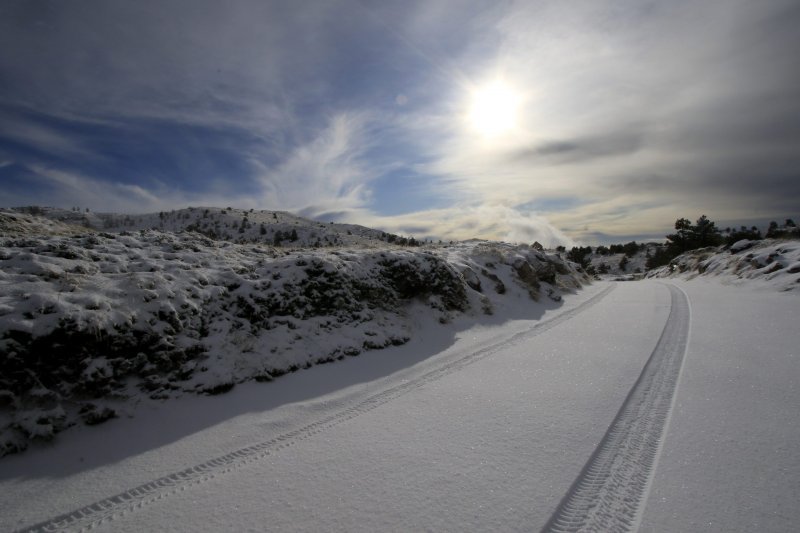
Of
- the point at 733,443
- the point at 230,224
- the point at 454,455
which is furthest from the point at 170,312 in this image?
the point at 230,224

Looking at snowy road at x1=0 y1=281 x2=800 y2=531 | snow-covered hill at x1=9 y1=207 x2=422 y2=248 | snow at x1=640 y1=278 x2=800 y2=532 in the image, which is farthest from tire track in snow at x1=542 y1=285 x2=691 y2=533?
snow-covered hill at x1=9 y1=207 x2=422 y2=248

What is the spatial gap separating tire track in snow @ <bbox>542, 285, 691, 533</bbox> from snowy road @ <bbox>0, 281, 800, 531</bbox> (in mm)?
19

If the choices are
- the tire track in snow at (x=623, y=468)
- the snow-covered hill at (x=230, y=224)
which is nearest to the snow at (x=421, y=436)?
the tire track in snow at (x=623, y=468)

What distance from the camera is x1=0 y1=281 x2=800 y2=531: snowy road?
3.27m

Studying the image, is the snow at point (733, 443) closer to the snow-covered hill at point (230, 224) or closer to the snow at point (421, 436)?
the snow at point (421, 436)

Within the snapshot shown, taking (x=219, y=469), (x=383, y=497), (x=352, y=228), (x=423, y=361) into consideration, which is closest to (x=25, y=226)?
(x=219, y=469)

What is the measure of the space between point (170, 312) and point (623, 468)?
7.31 metres

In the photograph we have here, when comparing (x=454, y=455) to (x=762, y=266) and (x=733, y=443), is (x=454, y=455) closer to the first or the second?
(x=733, y=443)

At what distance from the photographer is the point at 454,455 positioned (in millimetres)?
4191

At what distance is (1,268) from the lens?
6.02 meters

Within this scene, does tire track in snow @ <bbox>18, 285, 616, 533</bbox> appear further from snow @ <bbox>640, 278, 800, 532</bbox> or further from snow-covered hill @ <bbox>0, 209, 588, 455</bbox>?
snow @ <bbox>640, 278, 800, 532</bbox>

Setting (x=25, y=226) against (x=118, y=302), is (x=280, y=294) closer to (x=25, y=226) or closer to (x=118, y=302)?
(x=118, y=302)

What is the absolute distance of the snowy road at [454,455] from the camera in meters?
3.27

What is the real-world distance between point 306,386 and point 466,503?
13.1ft
